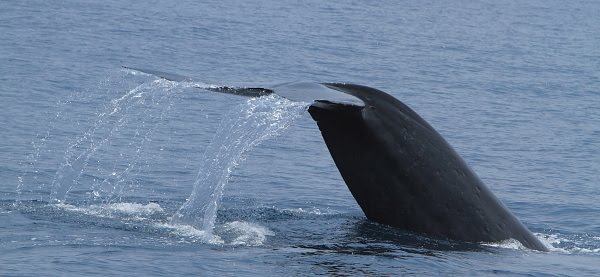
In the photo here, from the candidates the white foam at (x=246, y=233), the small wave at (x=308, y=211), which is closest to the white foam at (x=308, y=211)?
the small wave at (x=308, y=211)

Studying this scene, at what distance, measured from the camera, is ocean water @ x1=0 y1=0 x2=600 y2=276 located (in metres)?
9.19

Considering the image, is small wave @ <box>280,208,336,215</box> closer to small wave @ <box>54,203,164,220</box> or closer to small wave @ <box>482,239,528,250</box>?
small wave @ <box>54,203,164,220</box>

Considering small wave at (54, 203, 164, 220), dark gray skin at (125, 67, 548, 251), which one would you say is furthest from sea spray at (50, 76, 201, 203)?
dark gray skin at (125, 67, 548, 251)

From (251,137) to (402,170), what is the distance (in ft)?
3.90

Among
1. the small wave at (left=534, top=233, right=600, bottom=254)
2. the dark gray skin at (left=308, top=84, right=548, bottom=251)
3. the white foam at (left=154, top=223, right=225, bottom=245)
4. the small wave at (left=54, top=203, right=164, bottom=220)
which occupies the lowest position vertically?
the white foam at (left=154, top=223, right=225, bottom=245)

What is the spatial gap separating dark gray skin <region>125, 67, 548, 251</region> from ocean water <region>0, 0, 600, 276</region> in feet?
0.66

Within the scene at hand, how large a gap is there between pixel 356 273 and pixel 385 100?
136 cm

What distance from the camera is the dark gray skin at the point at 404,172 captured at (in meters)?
8.97

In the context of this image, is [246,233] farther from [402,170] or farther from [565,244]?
[565,244]

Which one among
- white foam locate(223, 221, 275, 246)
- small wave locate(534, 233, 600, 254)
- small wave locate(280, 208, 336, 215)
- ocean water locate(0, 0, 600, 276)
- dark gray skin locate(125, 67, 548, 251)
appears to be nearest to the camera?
dark gray skin locate(125, 67, 548, 251)

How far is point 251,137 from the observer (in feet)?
30.7

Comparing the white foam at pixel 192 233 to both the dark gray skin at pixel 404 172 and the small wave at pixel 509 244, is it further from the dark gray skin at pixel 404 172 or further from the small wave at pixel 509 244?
the small wave at pixel 509 244

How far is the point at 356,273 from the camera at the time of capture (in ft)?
27.7

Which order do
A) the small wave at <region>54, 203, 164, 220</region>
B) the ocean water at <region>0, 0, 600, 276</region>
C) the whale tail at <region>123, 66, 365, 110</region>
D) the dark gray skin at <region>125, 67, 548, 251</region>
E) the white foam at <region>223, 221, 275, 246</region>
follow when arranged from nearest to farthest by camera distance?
the whale tail at <region>123, 66, 365, 110</region> < the dark gray skin at <region>125, 67, 548, 251</region> < the ocean water at <region>0, 0, 600, 276</region> < the white foam at <region>223, 221, 275, 246</region> < the small wave at <region>54, 203, 164, 220</region>
